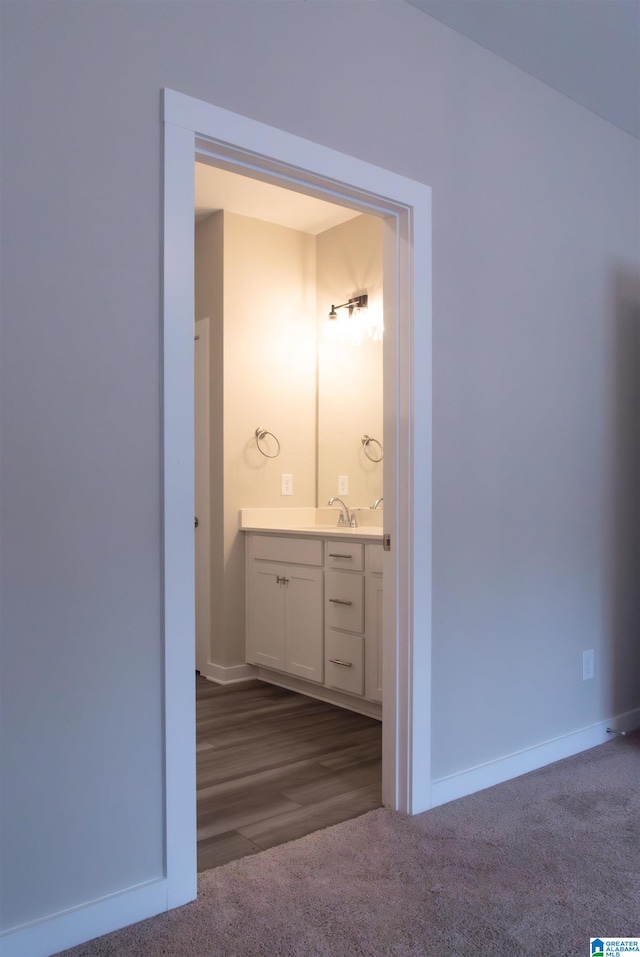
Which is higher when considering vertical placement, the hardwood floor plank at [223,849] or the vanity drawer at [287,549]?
the vanity drawer at [287,549]

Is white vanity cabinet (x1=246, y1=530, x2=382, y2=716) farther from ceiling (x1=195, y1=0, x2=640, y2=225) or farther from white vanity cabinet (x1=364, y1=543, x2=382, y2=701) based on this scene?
ceiling (x1=195, y1=0, x2=640, y2=225)

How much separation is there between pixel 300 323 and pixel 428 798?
300 centimetres

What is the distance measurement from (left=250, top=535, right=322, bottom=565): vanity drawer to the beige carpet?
5.14ft

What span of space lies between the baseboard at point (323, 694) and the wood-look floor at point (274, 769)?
4 centimetres

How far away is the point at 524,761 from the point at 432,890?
102 centimetres

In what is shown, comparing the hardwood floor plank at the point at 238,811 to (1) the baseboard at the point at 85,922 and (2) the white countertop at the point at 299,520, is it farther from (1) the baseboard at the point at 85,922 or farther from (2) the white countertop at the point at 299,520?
(2) the white countertop at the point at 299,520

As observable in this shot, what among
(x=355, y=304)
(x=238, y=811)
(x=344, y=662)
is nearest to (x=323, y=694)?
A: (x=344, y=662)

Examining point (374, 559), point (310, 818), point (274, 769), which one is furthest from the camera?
point (374, 559)

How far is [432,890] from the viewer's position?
206 cm

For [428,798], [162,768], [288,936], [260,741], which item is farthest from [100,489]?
[260,741]

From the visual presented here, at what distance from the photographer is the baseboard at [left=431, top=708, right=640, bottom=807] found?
2688 millimetres

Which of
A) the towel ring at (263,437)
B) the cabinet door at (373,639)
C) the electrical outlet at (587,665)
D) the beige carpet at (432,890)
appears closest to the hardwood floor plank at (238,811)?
the beige carpet at (432,890)

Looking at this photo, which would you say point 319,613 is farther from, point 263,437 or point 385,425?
point 385,425

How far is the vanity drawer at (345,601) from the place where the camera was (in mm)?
3691
